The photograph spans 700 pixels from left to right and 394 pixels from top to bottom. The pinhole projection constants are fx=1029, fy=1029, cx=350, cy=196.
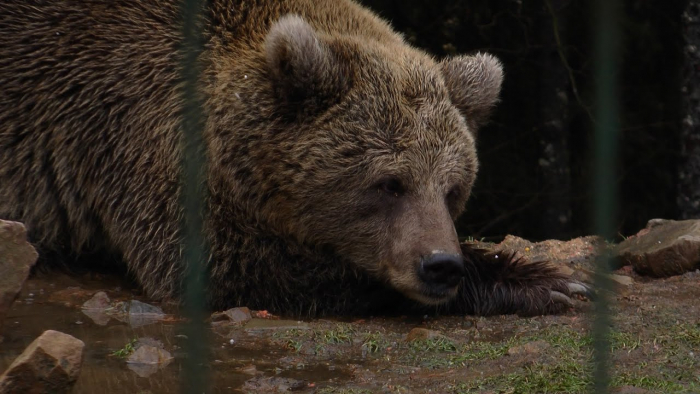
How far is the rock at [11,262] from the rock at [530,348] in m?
1.93

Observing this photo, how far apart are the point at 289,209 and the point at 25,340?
1.62 m

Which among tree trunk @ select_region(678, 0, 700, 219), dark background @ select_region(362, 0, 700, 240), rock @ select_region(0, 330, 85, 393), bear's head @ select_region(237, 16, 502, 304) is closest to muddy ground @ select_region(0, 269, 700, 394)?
rock @ select_region(0, 330, 85, 393)

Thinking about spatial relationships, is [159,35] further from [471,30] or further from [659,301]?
[471,30]

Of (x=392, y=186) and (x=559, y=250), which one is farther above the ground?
(x=392, y=186)

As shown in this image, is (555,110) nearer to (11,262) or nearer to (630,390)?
(630,390)

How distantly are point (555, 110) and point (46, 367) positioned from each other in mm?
8403

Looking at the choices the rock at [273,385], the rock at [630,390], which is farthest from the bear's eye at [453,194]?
the rock at [630,390]

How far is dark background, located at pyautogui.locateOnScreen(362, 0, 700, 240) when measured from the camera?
10945mm

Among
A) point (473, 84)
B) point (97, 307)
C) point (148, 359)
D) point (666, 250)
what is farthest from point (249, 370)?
point (666, 250)

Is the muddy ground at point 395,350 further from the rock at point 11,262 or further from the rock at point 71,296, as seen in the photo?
the rock at point 11,262

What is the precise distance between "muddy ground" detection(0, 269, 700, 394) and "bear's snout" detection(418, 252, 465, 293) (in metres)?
0.24

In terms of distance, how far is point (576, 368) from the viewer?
3.82 metres

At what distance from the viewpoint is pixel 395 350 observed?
439 centimetres

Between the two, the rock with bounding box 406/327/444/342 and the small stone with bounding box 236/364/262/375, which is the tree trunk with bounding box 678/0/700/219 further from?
the small stone with bounding box 236/364/262/375
